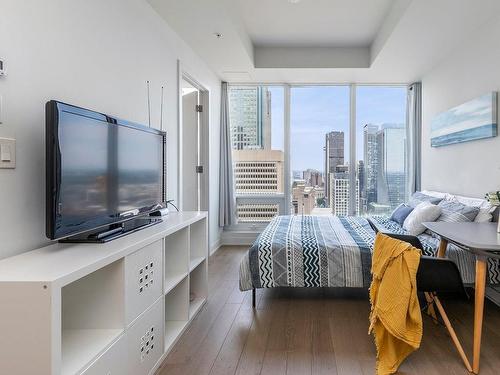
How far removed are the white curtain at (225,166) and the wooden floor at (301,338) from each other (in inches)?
82.3

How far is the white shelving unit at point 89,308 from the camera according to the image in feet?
3.73

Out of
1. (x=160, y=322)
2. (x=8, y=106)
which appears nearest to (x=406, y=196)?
(x=160, y=322)

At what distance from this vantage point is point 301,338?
2.34m

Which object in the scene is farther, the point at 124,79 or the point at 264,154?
the point at 264,154

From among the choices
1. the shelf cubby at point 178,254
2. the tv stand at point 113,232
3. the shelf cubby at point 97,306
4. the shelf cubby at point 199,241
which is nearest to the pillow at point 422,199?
the shelf cubby at point 199,241

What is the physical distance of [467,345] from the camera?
2.22m

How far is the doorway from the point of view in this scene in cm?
457

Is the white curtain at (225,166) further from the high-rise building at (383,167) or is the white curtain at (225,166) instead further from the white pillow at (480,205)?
the white pillow at (480,205)

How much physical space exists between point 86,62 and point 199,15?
1382 millimetres

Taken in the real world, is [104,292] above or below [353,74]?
below

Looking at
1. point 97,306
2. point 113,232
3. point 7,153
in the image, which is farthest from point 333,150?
point 7,153

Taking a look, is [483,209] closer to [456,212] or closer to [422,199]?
[456,212]

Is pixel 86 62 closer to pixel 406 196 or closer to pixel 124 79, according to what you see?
pixel 124 79

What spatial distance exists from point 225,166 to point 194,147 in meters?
0.76
